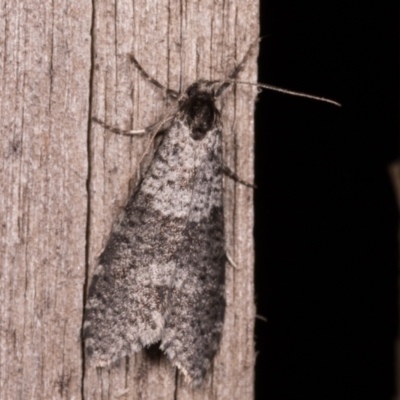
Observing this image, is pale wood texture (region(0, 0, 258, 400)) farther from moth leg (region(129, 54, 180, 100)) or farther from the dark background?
the dark background

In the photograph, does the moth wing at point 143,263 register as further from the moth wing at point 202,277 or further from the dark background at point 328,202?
the dark background at point 328,202

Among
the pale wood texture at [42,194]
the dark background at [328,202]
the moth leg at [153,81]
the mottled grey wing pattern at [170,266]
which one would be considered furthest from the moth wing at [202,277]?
the dark background at [328,202]

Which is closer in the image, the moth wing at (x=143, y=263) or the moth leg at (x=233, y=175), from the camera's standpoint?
the moth wing at (x=143, y=263)

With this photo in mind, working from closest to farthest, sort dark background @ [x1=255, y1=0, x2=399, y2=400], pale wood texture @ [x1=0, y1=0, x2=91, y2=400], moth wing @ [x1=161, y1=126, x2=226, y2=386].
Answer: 1. pale wood texture @ [x1=0, y1=0, x2=91, y2=400]
2. moth wing @ [x1=161, y1=126, x2=226, y2=386]
3. dark background @ [x1=255, y1=0, x2=399, y2=400]

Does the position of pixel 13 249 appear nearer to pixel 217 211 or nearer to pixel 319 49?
pixel 217 211

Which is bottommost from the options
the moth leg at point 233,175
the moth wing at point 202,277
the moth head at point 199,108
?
the moth wing at point 202,277

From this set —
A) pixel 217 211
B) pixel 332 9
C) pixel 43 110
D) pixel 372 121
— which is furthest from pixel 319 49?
pixel 43 110

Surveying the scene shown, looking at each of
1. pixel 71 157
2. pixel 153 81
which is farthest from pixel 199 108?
pixel 71 157

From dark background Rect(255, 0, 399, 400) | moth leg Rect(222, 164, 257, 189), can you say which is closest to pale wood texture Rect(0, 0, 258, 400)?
moth leg Rect(222, 164, 257, 189)
